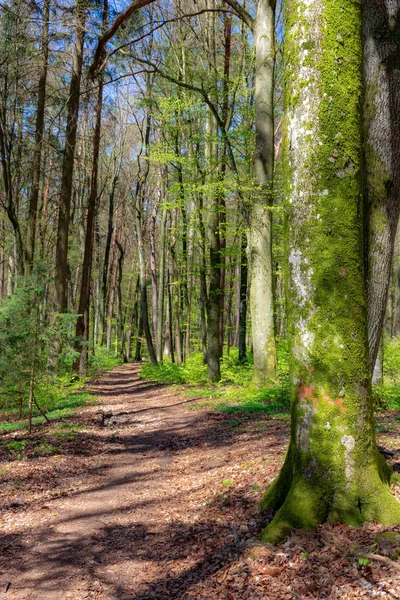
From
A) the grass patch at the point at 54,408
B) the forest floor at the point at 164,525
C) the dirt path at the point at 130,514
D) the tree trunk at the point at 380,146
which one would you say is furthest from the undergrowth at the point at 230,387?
the tree trunk at the point at 380,146

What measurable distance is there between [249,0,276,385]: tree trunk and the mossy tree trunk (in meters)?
6.89

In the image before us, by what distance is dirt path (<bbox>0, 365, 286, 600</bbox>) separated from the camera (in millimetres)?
3615

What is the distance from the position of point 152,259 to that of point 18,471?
16.7 meters

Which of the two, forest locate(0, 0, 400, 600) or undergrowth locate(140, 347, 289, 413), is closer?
forest locate(0, 0, 400, 600)

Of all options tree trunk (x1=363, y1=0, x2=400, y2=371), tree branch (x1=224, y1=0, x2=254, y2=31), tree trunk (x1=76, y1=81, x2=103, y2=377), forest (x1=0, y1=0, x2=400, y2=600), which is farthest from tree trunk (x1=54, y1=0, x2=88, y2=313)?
tree trunk (x1=363, y1=0, x2=400, y2=371)

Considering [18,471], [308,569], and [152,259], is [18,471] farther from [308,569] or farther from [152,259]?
[152,259]

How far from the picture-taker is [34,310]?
8.30m

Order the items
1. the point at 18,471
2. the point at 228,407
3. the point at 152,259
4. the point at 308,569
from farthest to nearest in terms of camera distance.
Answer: the point at 152,259
the point at 228,407
the point at 18,471
the point at 308,569

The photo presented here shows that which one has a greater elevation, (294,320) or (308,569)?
(294,320)

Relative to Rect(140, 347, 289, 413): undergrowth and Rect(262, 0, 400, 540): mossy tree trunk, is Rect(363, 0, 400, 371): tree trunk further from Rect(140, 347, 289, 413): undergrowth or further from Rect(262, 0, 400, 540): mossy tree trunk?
Rect(140, 347, 289, 413): undergrowth

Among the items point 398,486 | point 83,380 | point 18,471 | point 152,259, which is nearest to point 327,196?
point 398,486

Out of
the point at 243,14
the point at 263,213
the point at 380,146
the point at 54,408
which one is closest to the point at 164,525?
the point at 380,146

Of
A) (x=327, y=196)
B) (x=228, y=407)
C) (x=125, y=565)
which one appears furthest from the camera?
(x=228, y=407)

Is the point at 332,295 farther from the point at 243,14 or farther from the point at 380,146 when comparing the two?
the point at 243,14
